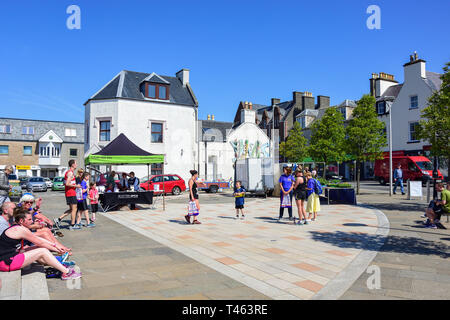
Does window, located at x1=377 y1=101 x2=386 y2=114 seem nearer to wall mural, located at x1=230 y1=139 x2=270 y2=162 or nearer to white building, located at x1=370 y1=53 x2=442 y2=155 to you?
white building, located at x1=370 y1=53 x2=442 y2=155

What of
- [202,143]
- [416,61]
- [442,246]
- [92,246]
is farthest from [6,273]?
[416,61]

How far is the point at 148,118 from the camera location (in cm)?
3048

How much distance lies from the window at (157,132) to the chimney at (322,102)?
3296cm

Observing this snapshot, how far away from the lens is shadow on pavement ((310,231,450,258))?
7168mm

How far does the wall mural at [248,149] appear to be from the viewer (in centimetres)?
3678

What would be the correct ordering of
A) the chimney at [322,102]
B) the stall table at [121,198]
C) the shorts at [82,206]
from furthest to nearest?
1. the chimney at [322,102]
2. the stall table at [121,198]
3. the shorts at [82,206]

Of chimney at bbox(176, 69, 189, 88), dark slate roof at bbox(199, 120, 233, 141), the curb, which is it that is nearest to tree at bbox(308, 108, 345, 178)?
dark slate roof at bbox(199, 120, 233, 141)

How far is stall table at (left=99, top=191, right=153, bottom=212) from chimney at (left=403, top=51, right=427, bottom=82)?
35.0m

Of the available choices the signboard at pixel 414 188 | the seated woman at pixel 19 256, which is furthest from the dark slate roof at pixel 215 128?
the seated woman at pixel 19 256

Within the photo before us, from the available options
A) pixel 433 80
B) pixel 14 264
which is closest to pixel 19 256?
pixel 14 264

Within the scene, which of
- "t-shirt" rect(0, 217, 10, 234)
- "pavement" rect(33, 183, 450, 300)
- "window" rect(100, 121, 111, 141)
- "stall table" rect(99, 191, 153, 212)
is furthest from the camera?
"window" rect(100, 121, 111, 141)

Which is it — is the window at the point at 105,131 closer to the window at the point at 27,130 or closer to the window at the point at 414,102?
the window at the point at 27,130

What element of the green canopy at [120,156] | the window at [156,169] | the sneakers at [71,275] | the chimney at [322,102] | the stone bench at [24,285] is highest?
the chimney at [322,102]

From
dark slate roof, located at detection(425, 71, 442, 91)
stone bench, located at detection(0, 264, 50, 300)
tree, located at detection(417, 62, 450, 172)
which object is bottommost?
stone bench, located at detection(0, 264, 50, 300)
